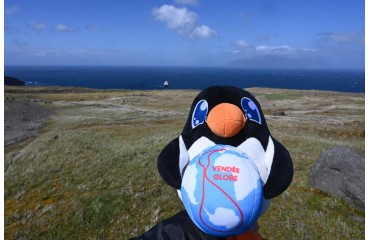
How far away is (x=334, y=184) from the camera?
34.1 feet

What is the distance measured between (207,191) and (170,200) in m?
6.07

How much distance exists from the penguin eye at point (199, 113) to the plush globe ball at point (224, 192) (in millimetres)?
687

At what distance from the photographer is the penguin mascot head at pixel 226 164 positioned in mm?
3918

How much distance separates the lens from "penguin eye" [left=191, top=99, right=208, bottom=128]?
4.68 m

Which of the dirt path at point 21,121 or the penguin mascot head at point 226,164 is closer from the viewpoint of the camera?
the penguin mascot head at point 226,164

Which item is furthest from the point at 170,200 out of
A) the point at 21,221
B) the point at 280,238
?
the point at 21,221

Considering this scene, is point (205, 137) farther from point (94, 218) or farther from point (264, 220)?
point (94, 218)

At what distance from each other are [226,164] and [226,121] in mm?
619

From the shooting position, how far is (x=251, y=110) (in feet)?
15.3

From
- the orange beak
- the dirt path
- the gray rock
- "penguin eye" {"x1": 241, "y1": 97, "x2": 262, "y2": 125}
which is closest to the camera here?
the orange beak

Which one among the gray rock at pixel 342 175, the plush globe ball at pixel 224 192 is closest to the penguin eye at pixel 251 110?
the plush globe ball at pixel 224 192

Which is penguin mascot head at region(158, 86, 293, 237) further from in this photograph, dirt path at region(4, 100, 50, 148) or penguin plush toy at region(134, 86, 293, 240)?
dirt path at region(4, 100, 50, 148)

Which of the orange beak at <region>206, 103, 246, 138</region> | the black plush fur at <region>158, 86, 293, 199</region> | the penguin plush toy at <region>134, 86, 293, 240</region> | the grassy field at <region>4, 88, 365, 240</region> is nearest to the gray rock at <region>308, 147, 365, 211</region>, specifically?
the grassy field at <region>4, 88, 365, 240</region>

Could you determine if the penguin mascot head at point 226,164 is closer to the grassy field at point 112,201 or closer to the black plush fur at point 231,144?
the black plush fur at point 231,144
